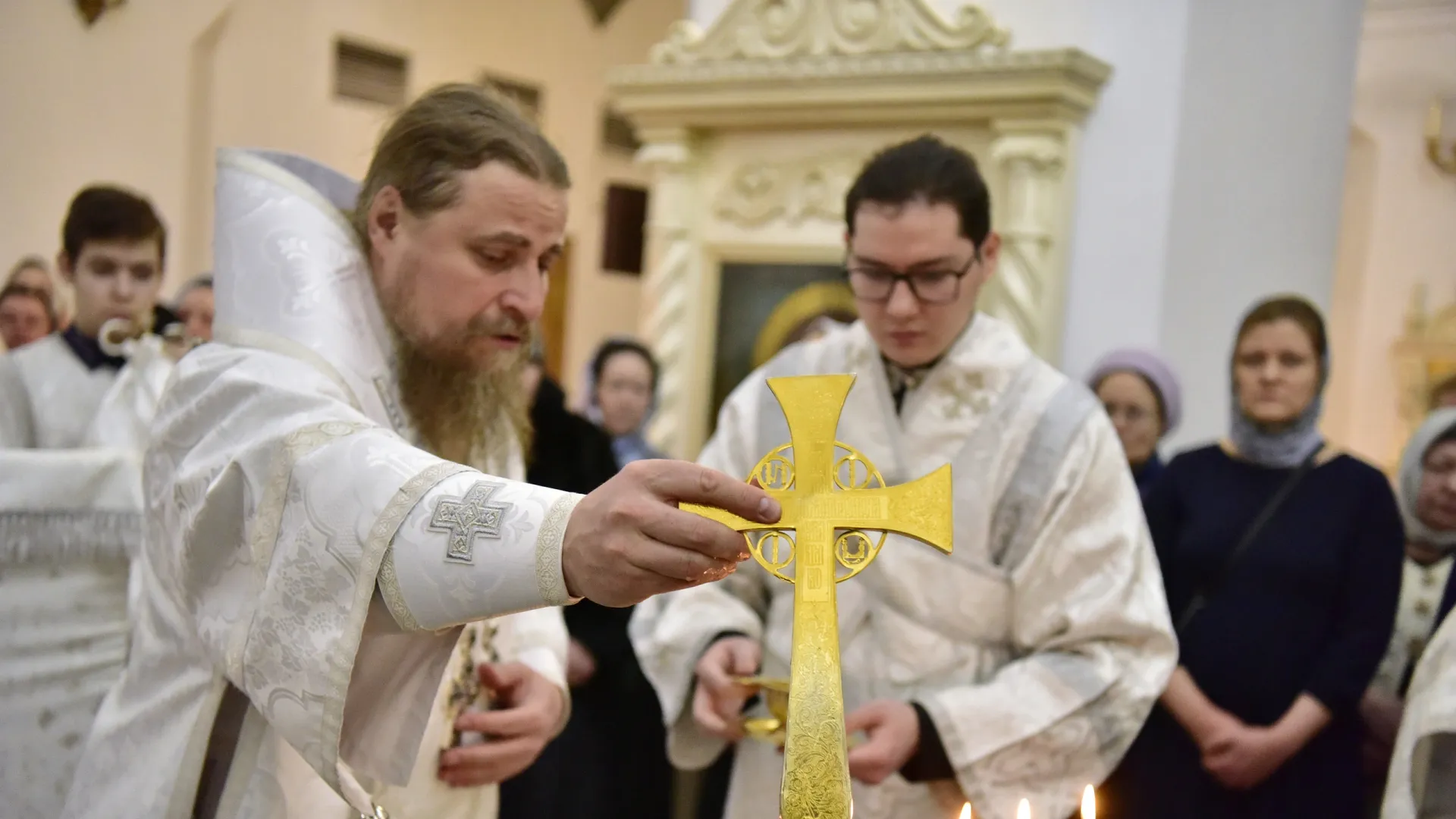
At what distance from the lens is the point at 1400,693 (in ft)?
10.1

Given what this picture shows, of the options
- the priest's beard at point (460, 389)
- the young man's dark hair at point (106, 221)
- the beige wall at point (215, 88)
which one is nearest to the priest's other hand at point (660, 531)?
the priest's beard at point (460, 389)

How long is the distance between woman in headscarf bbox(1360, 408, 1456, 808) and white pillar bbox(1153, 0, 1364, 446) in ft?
4.42

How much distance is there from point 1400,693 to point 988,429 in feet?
5.10

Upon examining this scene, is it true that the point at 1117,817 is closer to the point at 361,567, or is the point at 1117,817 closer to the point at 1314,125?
the point at 361,567

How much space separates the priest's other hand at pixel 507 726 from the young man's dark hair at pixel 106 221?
1790 mm

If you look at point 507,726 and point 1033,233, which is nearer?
point 507,726

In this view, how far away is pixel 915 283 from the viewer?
2.18 meters

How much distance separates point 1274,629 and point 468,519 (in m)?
2.27

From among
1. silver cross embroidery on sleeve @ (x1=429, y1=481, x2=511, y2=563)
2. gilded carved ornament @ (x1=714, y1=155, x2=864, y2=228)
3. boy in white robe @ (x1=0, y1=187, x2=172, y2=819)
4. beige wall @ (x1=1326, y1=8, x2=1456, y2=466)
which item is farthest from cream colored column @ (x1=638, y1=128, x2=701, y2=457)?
silver cross embroidery on sleeve @ (x1=429, y1=481, x2=511, y2=563)

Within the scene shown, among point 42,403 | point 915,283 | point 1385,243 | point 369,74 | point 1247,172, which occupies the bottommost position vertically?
point 42,403

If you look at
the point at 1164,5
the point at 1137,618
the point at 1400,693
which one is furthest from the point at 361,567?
the point at 1164,5

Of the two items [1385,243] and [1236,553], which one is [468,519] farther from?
[1385,243]

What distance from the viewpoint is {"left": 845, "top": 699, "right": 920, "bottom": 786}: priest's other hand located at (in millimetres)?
1925

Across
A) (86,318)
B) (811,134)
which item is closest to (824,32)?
(811,134)
